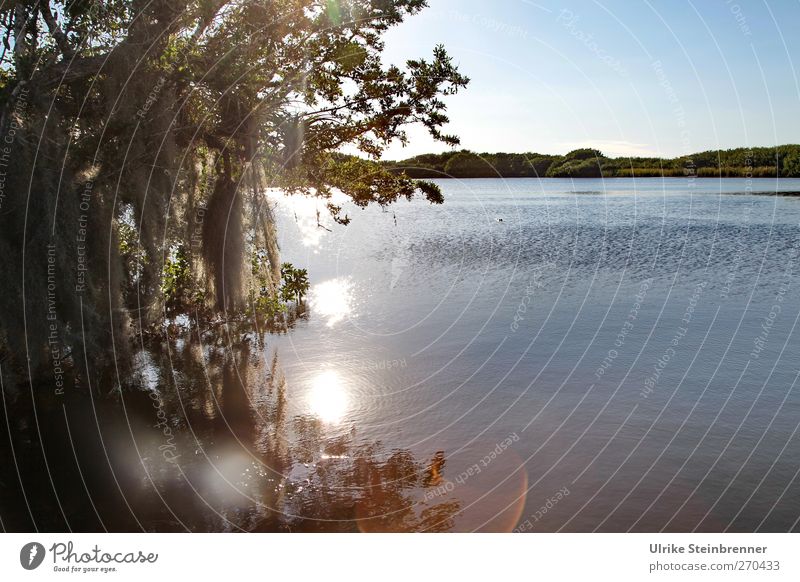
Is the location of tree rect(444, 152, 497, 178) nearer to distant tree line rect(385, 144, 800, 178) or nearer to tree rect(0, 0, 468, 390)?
distant tree line rect(385, 144, 800, 178)

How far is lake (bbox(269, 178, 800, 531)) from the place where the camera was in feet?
45.5

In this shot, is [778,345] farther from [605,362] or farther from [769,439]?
[769,439]

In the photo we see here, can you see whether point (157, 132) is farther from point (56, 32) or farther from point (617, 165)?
point (617, 165)

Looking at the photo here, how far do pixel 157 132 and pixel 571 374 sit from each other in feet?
46.8

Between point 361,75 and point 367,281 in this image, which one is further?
point 367,281

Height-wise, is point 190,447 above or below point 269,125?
below

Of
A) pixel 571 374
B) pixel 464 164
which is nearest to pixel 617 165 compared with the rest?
pixel 464 164

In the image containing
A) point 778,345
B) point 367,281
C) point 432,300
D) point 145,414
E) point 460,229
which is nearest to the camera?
point 145,414

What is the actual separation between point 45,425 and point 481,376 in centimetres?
1254

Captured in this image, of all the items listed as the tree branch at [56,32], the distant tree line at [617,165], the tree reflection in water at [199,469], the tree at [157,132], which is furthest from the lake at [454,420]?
the distant tree line at [617,165]

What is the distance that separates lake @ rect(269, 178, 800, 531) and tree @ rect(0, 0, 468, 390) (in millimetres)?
5500

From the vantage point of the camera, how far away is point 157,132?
1498 cm

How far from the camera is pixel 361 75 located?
1919cm
